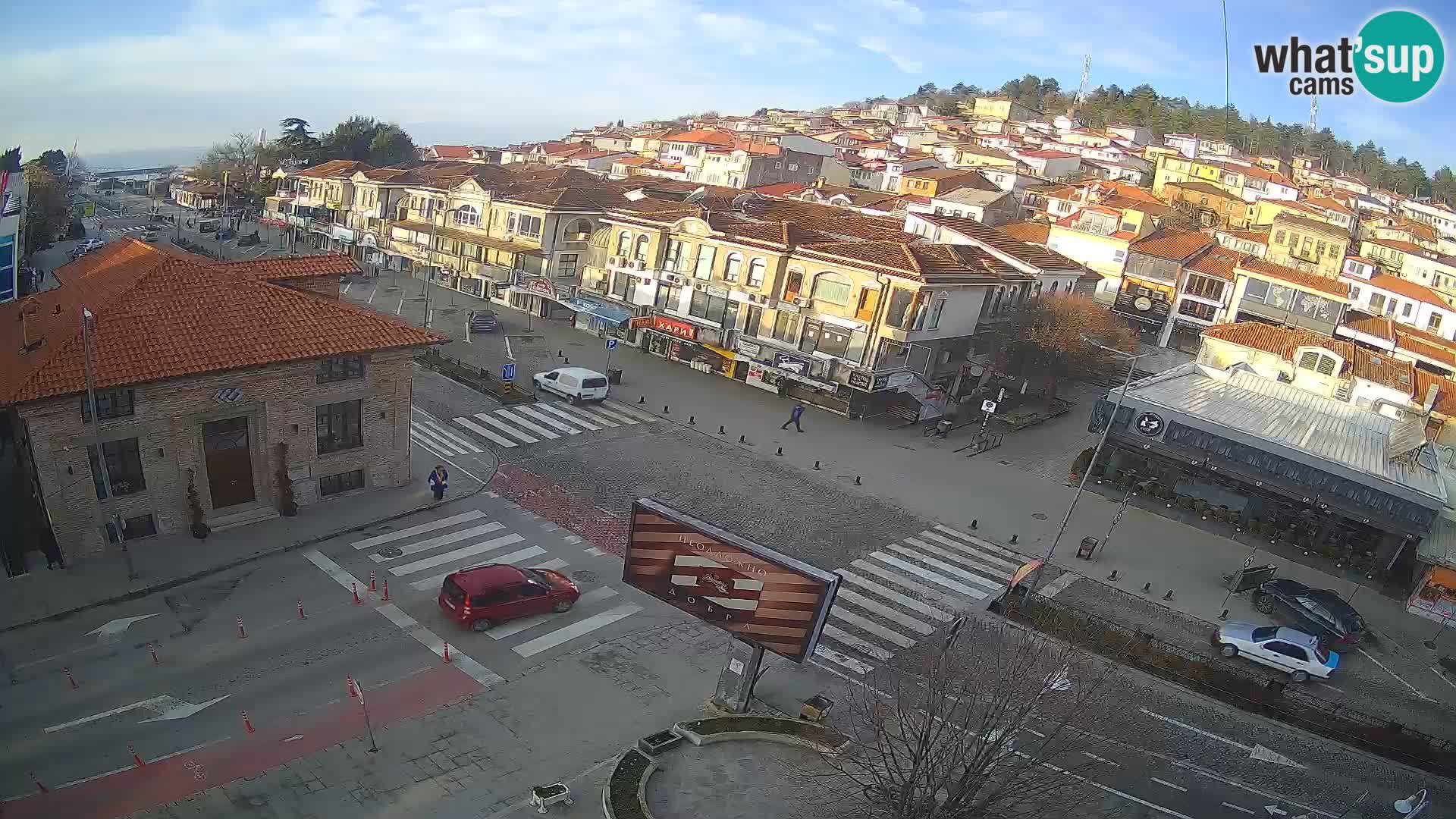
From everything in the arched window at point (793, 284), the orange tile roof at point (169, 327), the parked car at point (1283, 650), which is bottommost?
the parked car at point (1283, 650)

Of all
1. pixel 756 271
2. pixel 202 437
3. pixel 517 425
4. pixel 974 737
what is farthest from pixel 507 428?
pixel 974 737

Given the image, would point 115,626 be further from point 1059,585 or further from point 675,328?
point 675,328

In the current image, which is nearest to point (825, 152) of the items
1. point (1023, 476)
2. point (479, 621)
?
point (1023, 476)

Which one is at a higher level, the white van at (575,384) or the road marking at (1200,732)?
the white van at (575,384)

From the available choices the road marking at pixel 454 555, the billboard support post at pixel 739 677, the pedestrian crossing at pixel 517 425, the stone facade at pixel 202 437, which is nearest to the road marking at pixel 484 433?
the pedestrian crossing at pixel 517 425

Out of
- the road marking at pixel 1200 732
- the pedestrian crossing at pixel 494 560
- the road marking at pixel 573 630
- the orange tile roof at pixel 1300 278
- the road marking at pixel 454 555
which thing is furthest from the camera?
the orange tile roof at pixel 1300 278

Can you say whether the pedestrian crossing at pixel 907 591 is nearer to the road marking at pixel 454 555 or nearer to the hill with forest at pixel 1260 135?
the road marking at pixel 454 555

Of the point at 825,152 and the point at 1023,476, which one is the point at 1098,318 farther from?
the point at 825,152
